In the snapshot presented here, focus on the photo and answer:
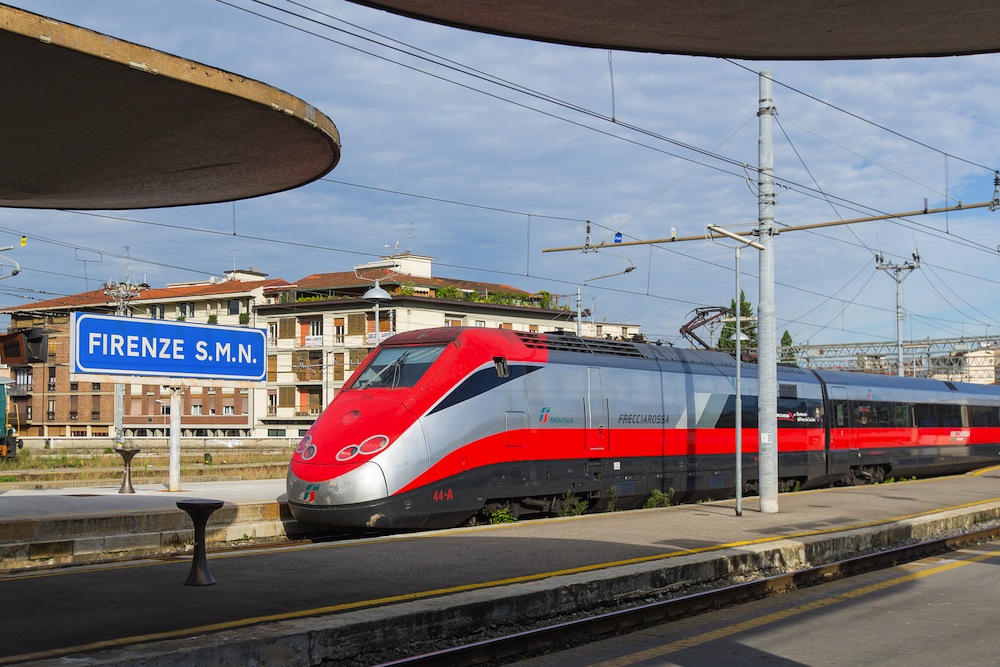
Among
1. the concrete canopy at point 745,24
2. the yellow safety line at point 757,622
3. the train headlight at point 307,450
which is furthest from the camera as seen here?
the train headlight at point 307,450

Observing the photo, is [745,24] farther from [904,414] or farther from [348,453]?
[904,414]

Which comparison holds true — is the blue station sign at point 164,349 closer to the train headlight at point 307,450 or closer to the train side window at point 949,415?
the train headlight at point 307,450

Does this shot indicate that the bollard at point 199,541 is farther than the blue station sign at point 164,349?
No

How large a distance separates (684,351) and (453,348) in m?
8.38

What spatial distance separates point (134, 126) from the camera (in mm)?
6180

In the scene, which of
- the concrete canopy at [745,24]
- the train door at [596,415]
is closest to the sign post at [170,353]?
the train door at [596,415]

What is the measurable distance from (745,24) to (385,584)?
6.91m

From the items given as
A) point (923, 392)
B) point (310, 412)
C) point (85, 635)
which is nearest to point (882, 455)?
point (923, 392)

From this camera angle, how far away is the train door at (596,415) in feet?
62.1

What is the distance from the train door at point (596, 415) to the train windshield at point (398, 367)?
3731mm

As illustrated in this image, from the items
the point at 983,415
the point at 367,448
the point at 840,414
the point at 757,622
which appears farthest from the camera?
the point at 983,415

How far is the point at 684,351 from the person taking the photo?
76.3 feet

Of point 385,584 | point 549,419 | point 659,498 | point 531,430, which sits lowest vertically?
point 659,498

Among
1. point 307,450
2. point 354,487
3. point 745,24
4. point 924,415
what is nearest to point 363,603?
point 354,487
